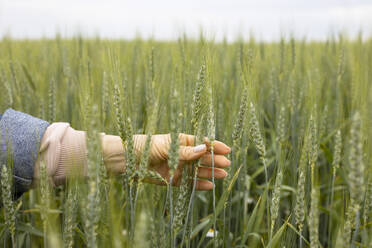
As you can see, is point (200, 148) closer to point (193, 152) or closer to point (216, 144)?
point (193, 152)

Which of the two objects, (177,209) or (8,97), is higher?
(8,97)

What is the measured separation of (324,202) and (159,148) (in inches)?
49.9

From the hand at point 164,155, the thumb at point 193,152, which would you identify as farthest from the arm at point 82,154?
the thumb at point 193,152

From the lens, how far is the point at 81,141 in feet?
4.28

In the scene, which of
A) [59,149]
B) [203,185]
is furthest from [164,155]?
[59,149]

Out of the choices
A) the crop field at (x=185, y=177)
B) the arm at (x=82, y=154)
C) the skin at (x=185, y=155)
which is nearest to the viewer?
the crop field at (x=185, y=177)

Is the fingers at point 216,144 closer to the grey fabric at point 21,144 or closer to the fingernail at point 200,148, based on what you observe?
the fingernail at point 200,148

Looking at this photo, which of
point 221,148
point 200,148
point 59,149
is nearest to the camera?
point 200,148

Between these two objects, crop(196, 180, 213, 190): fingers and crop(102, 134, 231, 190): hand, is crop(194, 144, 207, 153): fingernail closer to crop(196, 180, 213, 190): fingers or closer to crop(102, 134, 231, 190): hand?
crop(102, 134, 231, 190): hand

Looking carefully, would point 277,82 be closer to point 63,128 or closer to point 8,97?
point 63,128

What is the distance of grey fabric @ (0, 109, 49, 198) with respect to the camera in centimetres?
121

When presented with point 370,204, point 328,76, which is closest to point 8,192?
point 370,204

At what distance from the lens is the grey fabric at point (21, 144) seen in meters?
1.21

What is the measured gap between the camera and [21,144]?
47.8 inches
